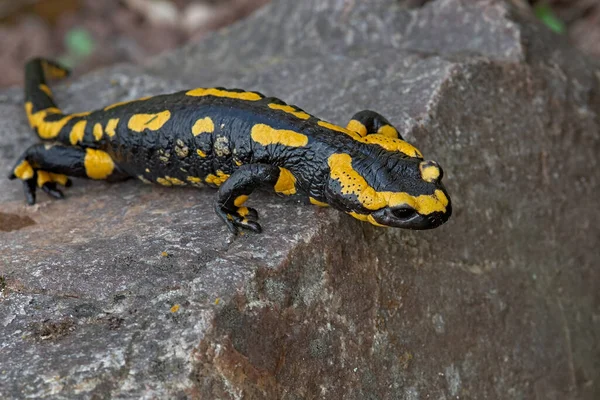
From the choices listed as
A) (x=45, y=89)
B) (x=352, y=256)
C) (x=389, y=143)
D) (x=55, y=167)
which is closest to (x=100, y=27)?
(x=45, y=89)

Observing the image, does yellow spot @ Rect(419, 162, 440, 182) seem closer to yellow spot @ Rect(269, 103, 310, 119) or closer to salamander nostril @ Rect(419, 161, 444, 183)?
salamander nostril @ Rect(419, 161, 444, 183)

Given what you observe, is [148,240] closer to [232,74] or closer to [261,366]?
[261,366]

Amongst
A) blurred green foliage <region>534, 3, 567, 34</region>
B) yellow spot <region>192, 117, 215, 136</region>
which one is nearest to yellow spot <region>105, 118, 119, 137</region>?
yellow spot <region>192, 117, 215, 136</region>

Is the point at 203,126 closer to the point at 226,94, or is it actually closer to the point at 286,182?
the point at 226,94

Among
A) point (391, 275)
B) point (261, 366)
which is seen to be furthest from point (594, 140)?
point (261, 366)

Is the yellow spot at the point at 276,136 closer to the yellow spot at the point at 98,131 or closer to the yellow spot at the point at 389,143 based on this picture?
the yellow spot at the point at 389,143

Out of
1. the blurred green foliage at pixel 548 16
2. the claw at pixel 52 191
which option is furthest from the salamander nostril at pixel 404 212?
the blurred green foliage at pixel 548 16
